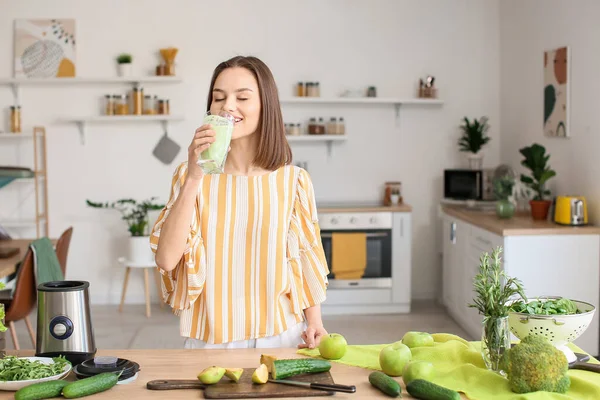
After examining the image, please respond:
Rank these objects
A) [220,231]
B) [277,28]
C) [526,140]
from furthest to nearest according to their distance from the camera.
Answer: [277,28]
[526,140]
[220,231]

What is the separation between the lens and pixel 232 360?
191cm

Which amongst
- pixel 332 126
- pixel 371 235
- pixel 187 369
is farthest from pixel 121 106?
pixel 187 369

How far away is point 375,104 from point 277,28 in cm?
99

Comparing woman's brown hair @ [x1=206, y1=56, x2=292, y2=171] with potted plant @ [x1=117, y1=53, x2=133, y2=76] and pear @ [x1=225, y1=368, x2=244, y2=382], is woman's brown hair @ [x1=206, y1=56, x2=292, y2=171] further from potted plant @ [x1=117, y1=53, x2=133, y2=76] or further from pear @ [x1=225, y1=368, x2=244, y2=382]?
potted plant @ [x1=117, y1=53, x2=133, y2=76]

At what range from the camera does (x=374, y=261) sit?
19.8 feet

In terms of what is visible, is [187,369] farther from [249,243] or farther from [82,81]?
[82,81]

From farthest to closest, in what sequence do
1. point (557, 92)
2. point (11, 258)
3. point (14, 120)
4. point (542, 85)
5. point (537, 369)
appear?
point (14, 120) → point (542, 85) → point (557, 92) → point (11, 258) → point (537, 369)

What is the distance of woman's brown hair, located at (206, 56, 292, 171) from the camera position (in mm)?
1982

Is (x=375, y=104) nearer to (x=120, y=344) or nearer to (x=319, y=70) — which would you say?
(x=319, y=70)

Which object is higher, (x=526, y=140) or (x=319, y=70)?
(x=319, y=70)

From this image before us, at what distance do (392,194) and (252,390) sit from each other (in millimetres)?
4726

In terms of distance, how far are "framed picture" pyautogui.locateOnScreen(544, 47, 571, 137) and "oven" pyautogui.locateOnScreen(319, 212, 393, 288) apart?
54.3 inches

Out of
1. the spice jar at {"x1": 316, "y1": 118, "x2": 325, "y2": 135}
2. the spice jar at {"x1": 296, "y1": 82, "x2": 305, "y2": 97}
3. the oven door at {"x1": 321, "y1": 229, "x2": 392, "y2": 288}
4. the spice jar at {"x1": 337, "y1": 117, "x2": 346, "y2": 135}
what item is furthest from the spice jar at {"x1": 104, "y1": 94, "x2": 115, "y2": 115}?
the oven door at {"x1": 321, "y1": 229, "x2": 392, "y2": 288}

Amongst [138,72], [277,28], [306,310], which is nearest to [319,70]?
[277,28]
